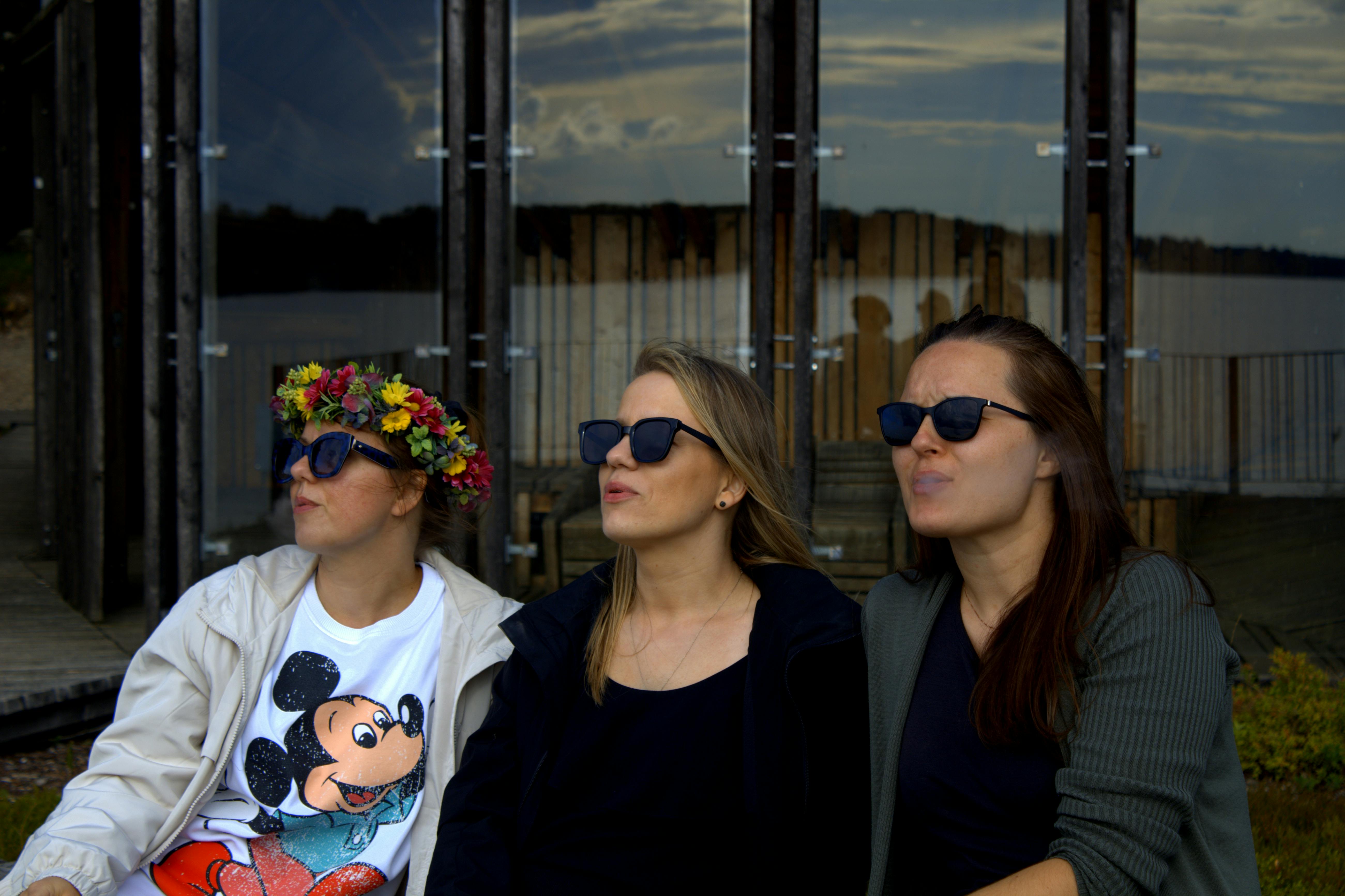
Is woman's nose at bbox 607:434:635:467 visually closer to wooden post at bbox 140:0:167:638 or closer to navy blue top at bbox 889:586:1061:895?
navy blue top at bbox 889:586:1061:895

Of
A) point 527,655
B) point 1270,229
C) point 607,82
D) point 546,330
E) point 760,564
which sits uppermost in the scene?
point 607,82

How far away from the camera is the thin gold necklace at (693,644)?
2.39m

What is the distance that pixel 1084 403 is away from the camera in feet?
7.11

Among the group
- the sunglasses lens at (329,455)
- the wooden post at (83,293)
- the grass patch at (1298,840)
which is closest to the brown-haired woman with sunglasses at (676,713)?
the sunglasses lens at (329,455)

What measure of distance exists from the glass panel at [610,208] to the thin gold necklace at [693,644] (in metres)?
2.81

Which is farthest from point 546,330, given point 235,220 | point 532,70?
point 235,220

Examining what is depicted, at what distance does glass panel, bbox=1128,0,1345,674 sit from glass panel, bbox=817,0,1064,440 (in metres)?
0.47

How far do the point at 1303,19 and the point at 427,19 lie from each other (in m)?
4.20

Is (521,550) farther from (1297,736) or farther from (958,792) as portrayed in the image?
(958,792)

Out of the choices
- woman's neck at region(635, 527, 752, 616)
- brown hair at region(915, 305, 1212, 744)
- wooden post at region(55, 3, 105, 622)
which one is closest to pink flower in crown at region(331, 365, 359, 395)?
woman's neck at region(635, 527, 752, 616)

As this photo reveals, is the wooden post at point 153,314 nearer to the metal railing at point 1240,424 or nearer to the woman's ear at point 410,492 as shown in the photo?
the woman's ear at point 410,492

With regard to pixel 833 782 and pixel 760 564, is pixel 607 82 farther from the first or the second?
pixel 833 782

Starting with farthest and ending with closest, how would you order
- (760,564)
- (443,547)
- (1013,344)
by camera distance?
(443,547) < (760,564) < (1013,344)

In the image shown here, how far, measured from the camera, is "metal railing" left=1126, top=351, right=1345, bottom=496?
17.1 ft
